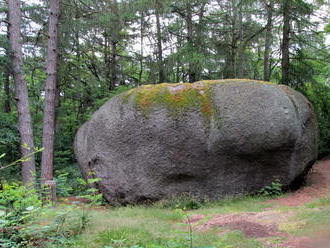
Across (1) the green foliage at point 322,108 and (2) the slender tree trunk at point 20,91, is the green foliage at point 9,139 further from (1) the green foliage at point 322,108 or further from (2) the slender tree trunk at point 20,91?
(1) the green foliage at point 322,108

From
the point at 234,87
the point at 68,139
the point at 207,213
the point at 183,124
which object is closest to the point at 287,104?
the point at 234,87

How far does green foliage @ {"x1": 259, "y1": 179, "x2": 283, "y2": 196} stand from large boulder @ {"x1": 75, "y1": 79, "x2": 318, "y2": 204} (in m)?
0.13

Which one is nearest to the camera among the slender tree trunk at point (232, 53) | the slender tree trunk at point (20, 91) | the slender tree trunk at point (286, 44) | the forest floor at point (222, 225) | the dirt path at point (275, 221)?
the forest floor at point (222, 225)

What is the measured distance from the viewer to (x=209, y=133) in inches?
343

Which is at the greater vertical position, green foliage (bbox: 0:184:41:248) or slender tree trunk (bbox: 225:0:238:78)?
slender tree trunk (bbox: 225:0:238:78)

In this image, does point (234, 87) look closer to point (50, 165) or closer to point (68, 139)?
point (50, 165)

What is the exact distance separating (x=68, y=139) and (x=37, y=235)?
12242mm

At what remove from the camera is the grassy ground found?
3990mm

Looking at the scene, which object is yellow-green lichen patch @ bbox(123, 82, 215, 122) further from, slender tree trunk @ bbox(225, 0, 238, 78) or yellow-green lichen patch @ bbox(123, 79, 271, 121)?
slender tree trunk @ bbox(225, 0, 238, 78)

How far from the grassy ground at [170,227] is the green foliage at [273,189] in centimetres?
84

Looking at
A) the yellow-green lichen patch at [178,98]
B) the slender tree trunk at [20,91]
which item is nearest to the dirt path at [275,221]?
the yellow-green lichen patch at [178,98]

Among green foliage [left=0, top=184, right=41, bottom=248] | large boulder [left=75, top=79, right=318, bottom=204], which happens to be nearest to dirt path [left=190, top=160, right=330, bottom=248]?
large boulder [left=75, top=79, right=318, bottom=204]

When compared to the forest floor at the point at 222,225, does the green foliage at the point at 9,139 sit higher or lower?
higher

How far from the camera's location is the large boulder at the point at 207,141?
28.6 ft
